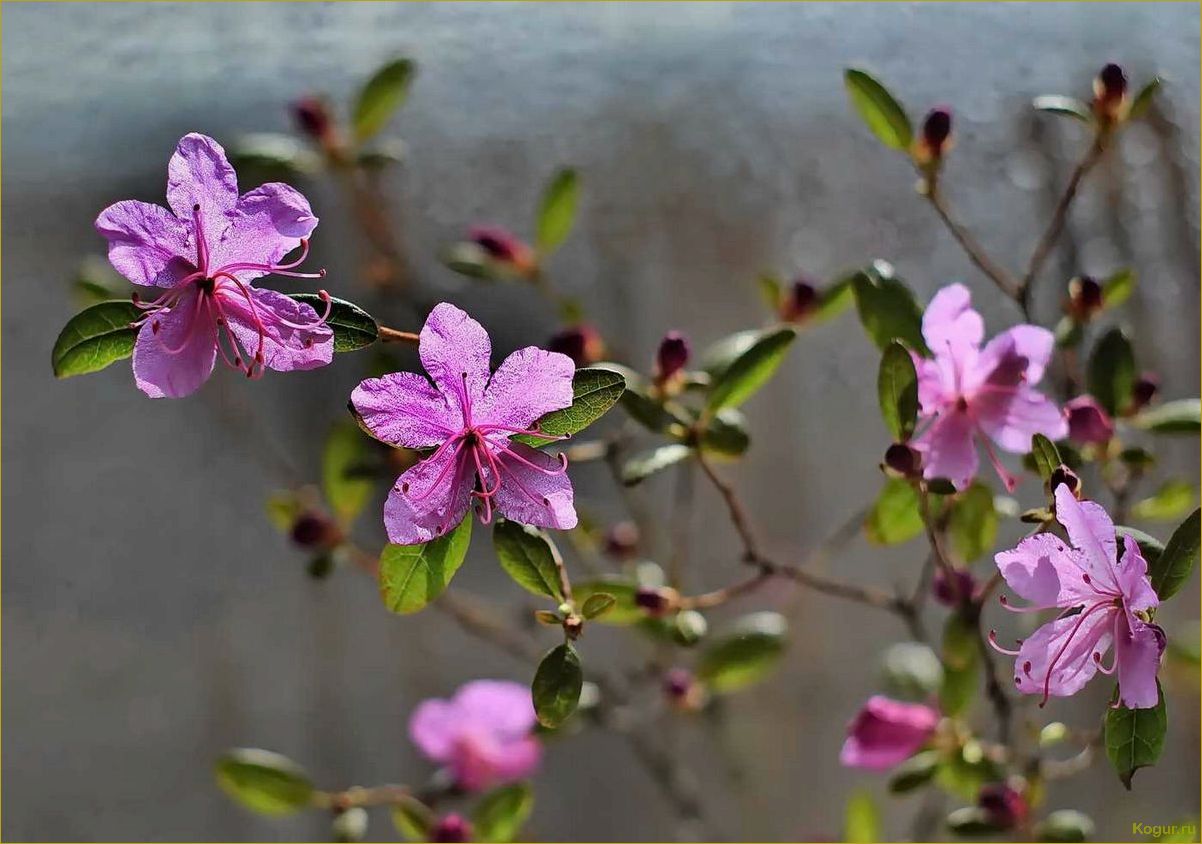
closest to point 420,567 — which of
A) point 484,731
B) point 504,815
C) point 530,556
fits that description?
point 530,556

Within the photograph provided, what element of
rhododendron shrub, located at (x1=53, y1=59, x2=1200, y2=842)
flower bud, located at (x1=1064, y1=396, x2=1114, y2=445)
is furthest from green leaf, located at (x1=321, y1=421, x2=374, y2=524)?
flower bud, located at (x1=1064, y1=396, x2=1114, y2=445)

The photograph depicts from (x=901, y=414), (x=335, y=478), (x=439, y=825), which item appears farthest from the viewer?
(x=335, y=478)

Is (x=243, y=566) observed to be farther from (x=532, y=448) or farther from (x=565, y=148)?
(x=532, y=448)

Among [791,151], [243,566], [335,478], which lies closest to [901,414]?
[335,478]

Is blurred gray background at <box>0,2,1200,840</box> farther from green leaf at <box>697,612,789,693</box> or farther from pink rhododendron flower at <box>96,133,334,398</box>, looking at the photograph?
pink rhododendron flower at <box>96,133,334,398</box>

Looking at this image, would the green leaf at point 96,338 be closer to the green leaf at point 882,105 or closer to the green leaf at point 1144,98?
the green leaf at point 882,105

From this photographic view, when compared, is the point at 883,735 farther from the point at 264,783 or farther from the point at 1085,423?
the point at 264,783
